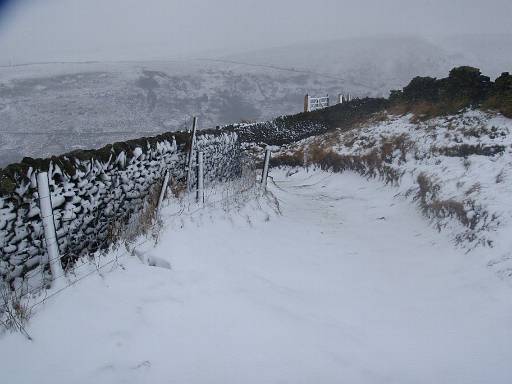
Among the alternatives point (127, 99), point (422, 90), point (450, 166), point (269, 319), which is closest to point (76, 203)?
point (269, 319)

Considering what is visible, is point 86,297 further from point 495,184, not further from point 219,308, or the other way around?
point 495,184

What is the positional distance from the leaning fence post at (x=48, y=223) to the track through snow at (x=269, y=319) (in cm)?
41

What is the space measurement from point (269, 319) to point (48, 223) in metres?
2.63

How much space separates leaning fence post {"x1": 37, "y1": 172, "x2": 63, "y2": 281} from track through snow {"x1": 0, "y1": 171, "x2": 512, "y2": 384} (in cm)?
41

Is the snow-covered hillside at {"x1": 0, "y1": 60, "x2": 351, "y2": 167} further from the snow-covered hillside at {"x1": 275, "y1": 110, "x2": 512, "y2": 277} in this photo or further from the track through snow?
the track through snow

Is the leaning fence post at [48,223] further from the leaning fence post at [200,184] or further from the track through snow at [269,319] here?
the leaning fence post at [200,184]

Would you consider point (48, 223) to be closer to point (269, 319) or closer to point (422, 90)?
point (269, 319)

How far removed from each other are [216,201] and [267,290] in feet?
10.4

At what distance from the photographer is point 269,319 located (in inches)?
170

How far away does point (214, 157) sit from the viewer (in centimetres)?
1062

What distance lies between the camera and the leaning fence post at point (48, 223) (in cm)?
415

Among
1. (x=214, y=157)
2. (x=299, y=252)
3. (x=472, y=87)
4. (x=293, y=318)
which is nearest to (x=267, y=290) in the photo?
(x=293, y=318)

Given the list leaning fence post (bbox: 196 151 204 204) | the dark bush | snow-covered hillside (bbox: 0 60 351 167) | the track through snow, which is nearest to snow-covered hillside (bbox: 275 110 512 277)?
the track through snow

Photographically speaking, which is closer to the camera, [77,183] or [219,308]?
[219,308]
